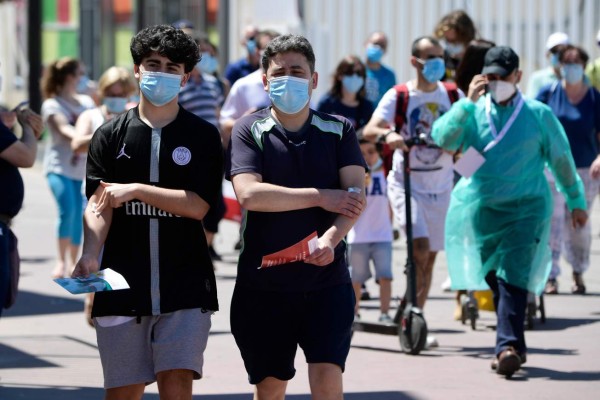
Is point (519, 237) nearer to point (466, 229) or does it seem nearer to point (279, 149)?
point (466, 229)

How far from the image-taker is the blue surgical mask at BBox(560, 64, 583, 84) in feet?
38.3

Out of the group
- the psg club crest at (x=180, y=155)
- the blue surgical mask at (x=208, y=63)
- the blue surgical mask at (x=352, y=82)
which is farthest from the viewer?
the blue surgical mask at (x=208, y=63)

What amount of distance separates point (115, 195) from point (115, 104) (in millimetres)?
4312

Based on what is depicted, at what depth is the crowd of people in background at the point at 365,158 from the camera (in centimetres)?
579

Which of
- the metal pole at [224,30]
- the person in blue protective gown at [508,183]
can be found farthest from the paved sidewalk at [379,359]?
the metal pole at [224,30]

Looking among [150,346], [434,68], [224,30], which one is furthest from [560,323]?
[224,30]

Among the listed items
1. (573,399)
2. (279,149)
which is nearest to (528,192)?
(573,399)

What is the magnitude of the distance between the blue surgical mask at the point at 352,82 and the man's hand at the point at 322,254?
517 centimetres

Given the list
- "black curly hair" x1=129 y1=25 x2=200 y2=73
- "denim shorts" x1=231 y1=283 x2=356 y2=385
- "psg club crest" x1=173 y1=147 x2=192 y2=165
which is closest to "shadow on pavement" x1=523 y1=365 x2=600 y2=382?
"denim shorts" x1=231 y1=283 x2=356 y2=385

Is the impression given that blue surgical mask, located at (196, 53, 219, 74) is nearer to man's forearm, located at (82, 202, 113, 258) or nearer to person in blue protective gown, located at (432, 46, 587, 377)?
person in blue protective gown, located at (432, 46, 587, 377)

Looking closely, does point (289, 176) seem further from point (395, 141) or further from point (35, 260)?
point (35, 260)

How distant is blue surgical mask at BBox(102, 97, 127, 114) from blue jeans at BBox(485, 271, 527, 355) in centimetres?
301

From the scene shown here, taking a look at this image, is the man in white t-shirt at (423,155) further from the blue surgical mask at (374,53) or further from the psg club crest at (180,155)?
the blue surgical mask at (374,53)

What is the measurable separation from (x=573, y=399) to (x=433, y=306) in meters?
3.69
